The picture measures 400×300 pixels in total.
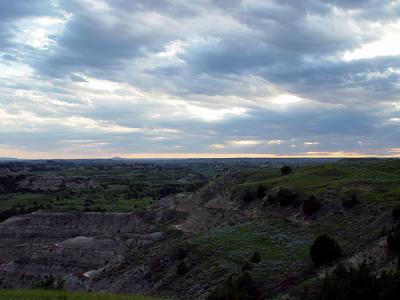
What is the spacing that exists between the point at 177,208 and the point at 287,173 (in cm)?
2005

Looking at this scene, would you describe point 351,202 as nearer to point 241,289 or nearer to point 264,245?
point 264,245

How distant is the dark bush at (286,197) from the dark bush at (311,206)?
426cm

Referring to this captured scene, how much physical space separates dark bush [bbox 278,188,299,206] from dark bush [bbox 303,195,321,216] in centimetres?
426

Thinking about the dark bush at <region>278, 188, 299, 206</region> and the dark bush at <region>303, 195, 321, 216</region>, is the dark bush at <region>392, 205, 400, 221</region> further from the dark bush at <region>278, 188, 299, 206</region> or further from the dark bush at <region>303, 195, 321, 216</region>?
the dark bush at <region>278, 188, 299, 206</region>

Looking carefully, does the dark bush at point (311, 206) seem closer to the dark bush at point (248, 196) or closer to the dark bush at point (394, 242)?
the dark bush at point (248, 196)

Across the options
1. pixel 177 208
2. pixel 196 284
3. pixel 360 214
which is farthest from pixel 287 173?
pixel 196 284

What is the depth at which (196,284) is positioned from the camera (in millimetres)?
34531

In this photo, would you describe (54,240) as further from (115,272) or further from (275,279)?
(275,279)

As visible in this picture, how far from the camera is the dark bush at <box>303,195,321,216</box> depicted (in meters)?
40.7

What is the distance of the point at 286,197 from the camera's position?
4650 cm

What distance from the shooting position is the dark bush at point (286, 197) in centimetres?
4600

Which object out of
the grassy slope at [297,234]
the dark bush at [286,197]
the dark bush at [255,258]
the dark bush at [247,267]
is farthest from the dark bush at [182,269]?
the dark bush at [286,197]

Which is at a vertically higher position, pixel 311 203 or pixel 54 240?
pixel 311 203

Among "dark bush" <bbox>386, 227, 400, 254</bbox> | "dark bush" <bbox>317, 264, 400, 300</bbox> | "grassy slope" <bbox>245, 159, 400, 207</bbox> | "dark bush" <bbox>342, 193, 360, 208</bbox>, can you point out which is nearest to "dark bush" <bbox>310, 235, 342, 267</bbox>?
"dark bush" <bbox>386, 227, 400, 254</bbox>
